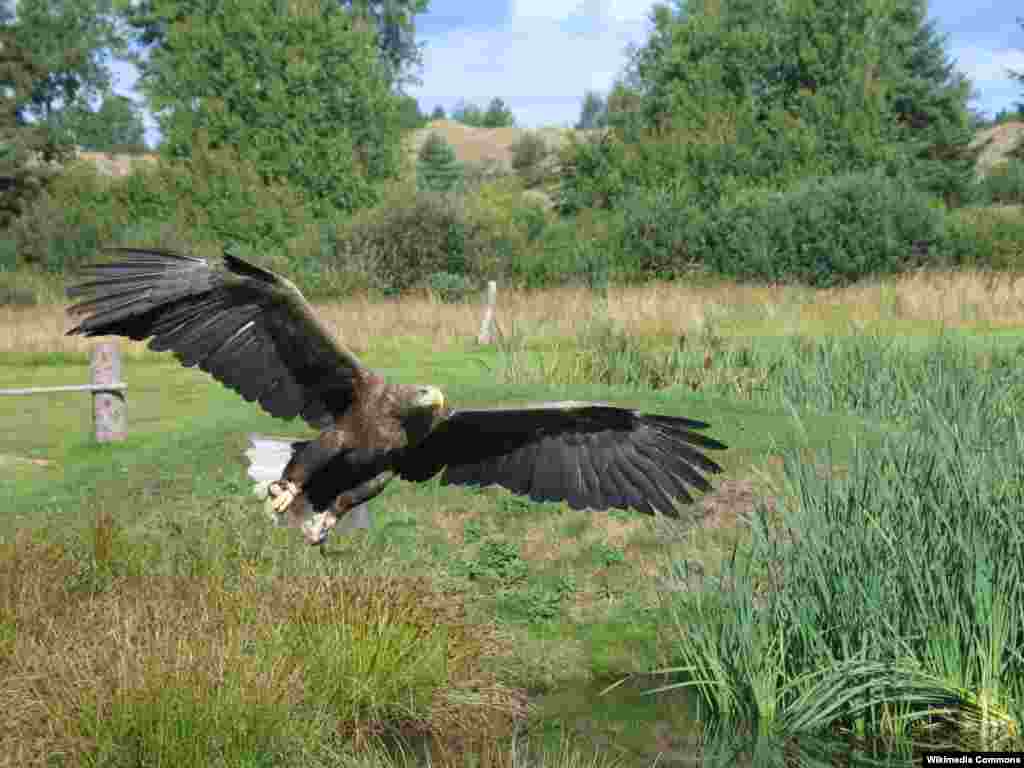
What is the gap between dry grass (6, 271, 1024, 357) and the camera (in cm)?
1759

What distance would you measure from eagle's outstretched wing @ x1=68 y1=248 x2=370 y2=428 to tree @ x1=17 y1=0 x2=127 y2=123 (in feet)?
135

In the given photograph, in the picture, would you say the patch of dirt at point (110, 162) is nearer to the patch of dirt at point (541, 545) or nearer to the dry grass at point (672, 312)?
the dry grass at point (672, 312)

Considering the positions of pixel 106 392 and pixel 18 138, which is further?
pixel 18 138

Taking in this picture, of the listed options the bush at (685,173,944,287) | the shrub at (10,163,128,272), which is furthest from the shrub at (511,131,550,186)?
the bush at (685,173,944,287)

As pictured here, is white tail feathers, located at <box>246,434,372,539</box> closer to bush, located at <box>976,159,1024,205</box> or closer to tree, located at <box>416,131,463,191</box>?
bush, located at <box>976,159,1024,205</box>

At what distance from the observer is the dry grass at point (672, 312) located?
17.6 meters

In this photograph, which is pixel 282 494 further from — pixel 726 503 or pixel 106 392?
pixel 106 392

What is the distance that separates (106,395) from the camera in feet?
36.7

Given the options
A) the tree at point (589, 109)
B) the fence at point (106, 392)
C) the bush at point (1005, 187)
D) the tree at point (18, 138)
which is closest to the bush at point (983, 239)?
the bush at point (1005, 187)

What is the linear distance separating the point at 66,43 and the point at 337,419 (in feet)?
143

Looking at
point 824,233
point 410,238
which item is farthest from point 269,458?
point 824,233

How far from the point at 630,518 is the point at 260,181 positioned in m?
30.5

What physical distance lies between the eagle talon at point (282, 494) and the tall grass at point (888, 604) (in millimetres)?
2121

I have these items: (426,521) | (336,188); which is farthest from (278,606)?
(336,188)
